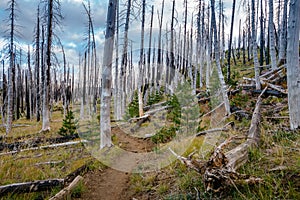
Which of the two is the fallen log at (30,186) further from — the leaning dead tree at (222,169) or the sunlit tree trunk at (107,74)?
the sunlit tree trunk at (107,74)

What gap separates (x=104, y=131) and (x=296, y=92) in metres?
5.94

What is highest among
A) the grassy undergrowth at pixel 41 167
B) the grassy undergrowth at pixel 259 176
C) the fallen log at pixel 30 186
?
A: the grassy undergrowth at pixel 259 176

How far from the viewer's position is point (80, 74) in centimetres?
3641

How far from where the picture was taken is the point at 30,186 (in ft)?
12.6

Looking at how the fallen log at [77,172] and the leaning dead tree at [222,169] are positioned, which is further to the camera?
the fallen log at [77,172]

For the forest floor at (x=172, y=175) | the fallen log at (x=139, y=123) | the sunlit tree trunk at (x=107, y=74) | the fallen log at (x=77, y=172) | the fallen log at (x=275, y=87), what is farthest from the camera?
the fallen log at (x=139, y=123)

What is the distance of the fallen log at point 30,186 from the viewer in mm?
3690

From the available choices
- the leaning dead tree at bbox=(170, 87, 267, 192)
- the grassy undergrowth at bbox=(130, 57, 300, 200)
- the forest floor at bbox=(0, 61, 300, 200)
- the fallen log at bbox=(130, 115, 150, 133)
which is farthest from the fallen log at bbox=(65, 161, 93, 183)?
the fallen log at bbox=(130, 115, 150, 133)

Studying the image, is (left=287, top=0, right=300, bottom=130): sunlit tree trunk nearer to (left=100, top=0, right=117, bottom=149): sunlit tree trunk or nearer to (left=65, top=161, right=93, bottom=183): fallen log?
(left=65, top=161, right=93, bottom=183): fallen log

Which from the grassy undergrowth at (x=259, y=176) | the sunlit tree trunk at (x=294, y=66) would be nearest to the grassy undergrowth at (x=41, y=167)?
the grassy undergrowth at (x=259, y=176)

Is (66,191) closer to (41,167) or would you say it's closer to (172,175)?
(172,175)

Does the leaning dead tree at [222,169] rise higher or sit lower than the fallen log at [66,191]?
higher

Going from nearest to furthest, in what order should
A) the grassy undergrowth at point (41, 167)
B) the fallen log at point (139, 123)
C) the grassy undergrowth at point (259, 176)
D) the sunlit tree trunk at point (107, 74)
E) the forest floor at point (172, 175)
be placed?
the grassy undergrowth at point (259, 176) < the forest floor at point (172, 175) < the grassy undergrowth at point (41, 167) < the sunlit tree trunk at point (107, 74) < the fallen log at point (139, 123)

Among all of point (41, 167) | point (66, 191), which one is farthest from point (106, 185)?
point (41, 167)
